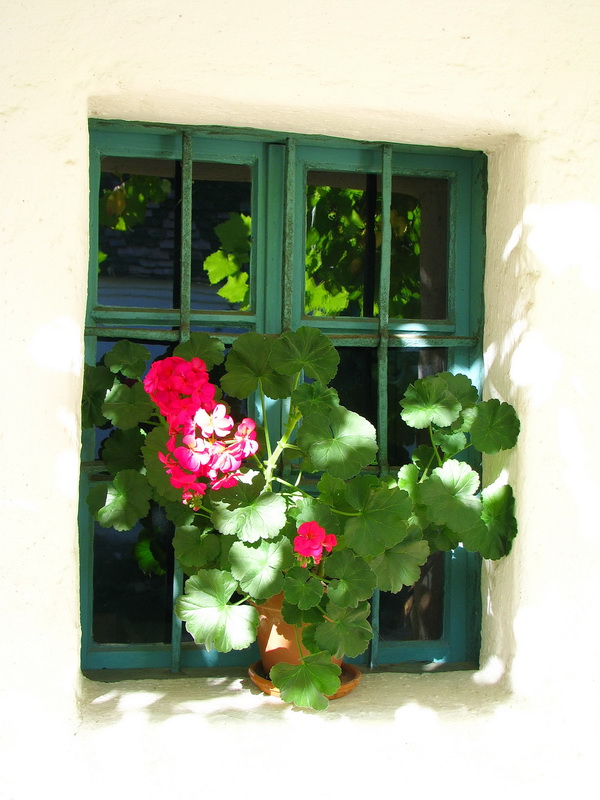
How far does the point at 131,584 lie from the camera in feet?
7.48

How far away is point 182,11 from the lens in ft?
6.59

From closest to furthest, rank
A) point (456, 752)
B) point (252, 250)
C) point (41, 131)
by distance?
point (41, 131) < point (456, 752) < point (252, 250)

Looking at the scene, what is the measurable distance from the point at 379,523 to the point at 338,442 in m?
0.21

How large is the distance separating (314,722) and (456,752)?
1.17 feet

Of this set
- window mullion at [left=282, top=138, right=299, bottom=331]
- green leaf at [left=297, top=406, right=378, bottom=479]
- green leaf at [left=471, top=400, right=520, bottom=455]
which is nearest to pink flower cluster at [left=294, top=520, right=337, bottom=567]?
green leaf at [left=297, top=406, right=378, bottom=479]

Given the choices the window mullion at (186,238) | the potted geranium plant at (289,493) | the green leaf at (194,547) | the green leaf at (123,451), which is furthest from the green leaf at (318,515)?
the window mullion at (186,238)

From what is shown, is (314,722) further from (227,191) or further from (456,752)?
(227,191)

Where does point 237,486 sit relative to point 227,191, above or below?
below

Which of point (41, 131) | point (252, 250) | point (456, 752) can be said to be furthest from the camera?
point (252, 250)

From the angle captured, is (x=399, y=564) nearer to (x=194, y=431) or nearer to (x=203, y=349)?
(x=194, y=431)

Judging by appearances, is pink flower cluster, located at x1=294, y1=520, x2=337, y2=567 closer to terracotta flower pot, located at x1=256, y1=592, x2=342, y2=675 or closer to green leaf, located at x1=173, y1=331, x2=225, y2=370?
terracotta flower pot, located at x1=256, y1=592, x2=342, y2=675

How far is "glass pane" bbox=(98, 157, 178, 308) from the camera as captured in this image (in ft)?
7.39

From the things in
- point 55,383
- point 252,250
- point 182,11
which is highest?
point 182,11

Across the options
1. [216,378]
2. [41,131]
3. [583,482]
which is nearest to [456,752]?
[583,482]
